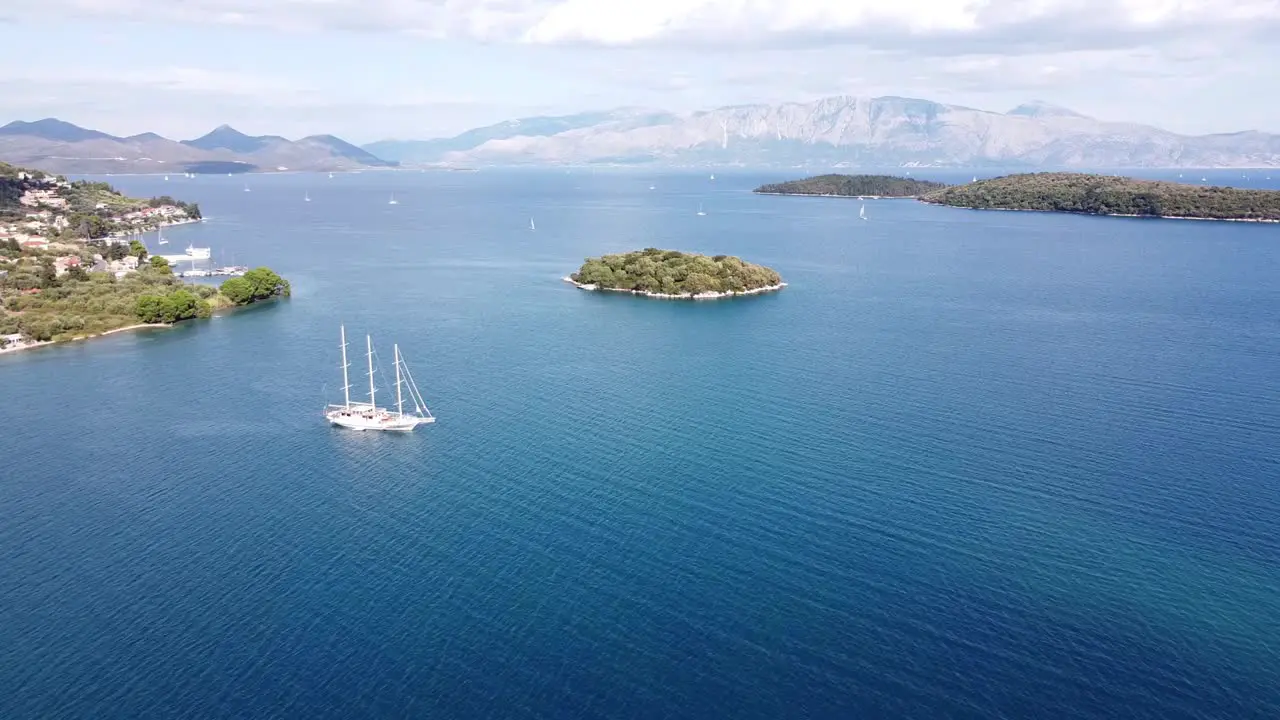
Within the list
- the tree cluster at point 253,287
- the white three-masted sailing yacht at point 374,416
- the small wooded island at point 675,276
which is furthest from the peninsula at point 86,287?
the small wooded island at point 675,276

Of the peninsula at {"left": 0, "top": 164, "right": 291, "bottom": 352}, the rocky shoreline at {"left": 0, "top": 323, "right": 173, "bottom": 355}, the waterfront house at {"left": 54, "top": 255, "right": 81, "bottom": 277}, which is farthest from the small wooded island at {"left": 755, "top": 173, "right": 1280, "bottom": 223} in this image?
the waterfront house at {"left": 54, "top": 255, "right": 81, "bottom": 277}

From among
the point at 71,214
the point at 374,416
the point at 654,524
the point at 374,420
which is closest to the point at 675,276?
the point at 374,416

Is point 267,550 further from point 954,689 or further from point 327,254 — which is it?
point 327,254

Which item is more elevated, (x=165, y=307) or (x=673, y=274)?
(x=673, y=274)

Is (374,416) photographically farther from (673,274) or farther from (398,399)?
(673,274)

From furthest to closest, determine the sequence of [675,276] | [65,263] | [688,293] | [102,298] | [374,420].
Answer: [65,263] < [675,276] < [688,293] < [102,298] < [374,420]

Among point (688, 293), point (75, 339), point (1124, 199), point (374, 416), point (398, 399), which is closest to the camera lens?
point (374, 416)

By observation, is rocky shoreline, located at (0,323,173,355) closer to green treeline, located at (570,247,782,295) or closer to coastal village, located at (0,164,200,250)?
green treeline, located at (570,247,782,295)

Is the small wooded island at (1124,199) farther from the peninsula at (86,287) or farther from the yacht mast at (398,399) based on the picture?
the yacht mast at (398,399)
